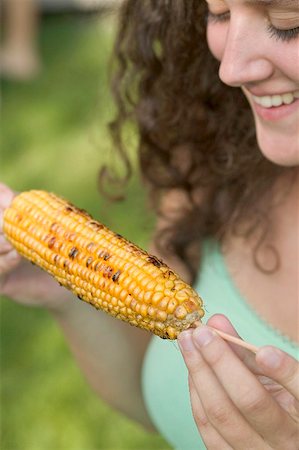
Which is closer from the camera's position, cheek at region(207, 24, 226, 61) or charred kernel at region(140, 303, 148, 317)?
charred kernel at region(140, 303, 148, 317)

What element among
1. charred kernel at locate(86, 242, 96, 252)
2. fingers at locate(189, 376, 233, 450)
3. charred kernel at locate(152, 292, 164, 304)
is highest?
charred kernel at locate(152, 292, 164, 304)

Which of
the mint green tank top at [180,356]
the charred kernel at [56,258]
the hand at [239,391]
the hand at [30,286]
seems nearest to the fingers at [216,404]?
the hand at [239,391]

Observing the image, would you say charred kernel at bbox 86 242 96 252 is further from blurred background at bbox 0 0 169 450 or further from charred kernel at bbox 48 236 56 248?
blurred background at bbox 0 0 169 450

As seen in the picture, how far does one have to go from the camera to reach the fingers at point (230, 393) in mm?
1636

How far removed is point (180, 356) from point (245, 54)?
842 mm

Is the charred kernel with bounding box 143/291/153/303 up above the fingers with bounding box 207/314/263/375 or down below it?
below

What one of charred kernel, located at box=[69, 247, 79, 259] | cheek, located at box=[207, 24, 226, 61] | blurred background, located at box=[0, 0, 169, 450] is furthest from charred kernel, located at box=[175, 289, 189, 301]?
blurred background, located at box=[0, 0, 169, 450]

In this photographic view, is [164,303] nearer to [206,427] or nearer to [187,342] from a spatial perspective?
[187,342]

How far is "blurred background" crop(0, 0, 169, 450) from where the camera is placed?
12.8 feet

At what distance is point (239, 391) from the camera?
1640mm

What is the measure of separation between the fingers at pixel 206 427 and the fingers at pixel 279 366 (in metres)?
0.23

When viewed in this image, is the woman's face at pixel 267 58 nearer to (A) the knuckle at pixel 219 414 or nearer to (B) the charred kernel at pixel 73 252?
(B) the charred kernel at pixel 73 252

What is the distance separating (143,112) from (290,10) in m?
0.97

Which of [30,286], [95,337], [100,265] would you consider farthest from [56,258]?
[95,337]
